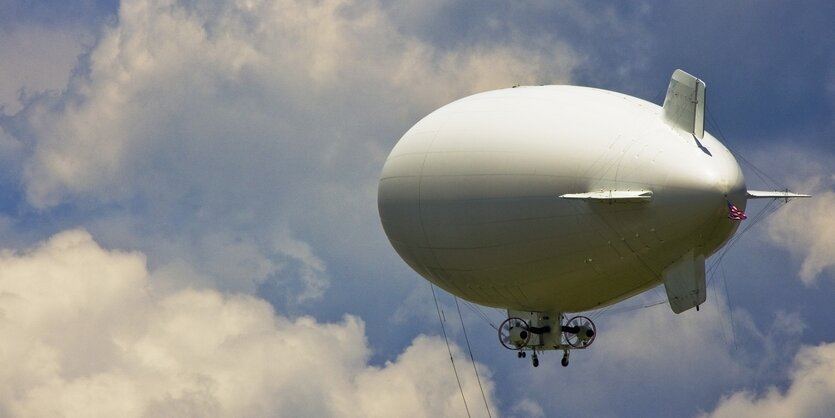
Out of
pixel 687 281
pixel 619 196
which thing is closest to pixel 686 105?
pixel 619 196

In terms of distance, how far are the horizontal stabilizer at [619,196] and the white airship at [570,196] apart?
0.13ft

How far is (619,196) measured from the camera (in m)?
95.1

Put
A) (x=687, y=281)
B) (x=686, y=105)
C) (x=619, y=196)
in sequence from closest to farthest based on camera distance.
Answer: (x=619, y=196) < (x=687, y=281) < (x=686, y=105)

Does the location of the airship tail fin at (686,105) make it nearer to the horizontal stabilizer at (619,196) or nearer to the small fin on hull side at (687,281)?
the horizontal stabilizer at (619,196)

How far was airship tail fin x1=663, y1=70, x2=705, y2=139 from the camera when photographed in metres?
98.4

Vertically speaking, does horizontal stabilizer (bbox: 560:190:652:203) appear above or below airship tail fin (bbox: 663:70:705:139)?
below

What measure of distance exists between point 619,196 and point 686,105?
609cm

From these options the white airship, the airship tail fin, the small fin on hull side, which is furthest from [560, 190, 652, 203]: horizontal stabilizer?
the airship tail fin

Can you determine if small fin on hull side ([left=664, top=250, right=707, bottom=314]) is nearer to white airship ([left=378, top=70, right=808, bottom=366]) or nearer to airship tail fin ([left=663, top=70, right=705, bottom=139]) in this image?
white airship ([left=378, top=70, right=808, bottom=366])

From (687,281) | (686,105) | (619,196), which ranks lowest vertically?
(687,281)

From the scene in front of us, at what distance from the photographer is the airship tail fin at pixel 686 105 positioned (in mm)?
98375

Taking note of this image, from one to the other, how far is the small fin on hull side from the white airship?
58mm

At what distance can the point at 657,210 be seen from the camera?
95312 mm

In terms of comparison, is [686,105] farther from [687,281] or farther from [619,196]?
[687,281]
